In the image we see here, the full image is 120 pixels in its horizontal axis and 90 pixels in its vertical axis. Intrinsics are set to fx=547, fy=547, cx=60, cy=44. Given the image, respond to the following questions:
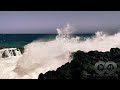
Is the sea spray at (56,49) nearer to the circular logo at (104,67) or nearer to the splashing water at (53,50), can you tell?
the splashing water at (53,50)

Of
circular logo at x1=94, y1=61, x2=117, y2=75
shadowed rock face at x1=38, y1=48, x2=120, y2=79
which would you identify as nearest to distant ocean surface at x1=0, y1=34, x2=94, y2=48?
shadowed rock face at x1=38, y1=48, x2=120, y2=79

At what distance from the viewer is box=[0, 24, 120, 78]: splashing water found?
6.95 m

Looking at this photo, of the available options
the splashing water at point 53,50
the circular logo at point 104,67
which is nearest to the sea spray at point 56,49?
the splashing water at point 53,50

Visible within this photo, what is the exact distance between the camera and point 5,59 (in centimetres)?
699

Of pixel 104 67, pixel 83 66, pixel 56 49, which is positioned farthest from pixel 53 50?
pixel 104 67

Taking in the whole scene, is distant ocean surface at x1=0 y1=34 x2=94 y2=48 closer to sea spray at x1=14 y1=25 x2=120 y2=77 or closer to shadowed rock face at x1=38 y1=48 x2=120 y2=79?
sea spray at x1=14 y1=25 x2=120 y2=77

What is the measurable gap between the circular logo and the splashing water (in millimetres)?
217

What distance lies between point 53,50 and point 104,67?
0.68 metres

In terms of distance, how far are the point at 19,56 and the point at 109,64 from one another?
1155 mm

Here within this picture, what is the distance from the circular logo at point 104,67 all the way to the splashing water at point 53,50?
0.22 m

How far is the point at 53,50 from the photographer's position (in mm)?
6961

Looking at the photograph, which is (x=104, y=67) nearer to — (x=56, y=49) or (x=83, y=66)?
(x=83, y=66)
